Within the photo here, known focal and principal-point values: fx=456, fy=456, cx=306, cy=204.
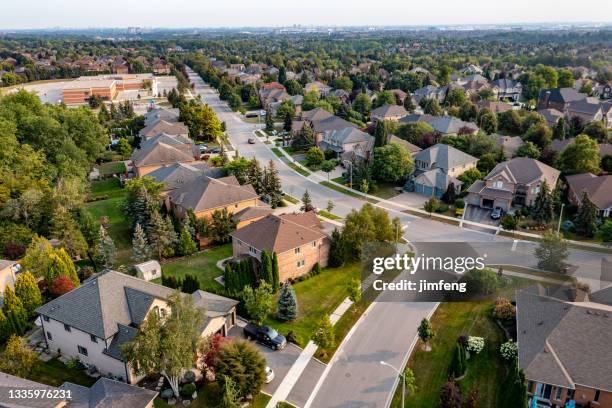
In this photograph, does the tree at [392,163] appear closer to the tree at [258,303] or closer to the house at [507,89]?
the tree at [258,303]

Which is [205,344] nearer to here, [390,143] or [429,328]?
[429,328]

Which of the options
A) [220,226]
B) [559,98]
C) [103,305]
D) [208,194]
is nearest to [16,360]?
[103,305]

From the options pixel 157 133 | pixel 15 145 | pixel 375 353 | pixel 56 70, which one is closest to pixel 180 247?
pixel 375 353

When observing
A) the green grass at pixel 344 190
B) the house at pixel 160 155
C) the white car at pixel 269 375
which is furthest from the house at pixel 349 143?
the white car at pixel 269 375

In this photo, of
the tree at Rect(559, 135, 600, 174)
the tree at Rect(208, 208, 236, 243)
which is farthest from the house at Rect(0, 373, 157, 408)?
the tree at Rect(559, 135, 600, 174)

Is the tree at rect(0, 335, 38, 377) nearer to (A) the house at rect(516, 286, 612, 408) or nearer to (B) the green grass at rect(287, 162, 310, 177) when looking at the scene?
Result: (A) the house at rect(516, 286, 612, 408)

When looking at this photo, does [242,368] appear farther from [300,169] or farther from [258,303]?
[300,169]
